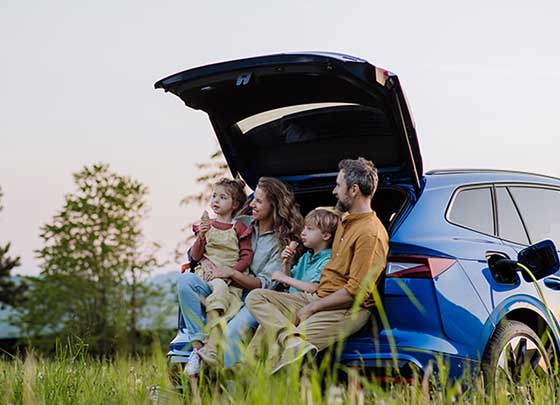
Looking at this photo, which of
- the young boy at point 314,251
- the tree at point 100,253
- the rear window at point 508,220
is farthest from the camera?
the tree at point 100,253

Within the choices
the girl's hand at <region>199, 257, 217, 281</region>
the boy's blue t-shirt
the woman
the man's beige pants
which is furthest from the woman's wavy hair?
the man's beige pants

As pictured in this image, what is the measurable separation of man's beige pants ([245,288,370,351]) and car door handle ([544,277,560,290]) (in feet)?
5.35

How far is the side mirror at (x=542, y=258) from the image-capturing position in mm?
4938

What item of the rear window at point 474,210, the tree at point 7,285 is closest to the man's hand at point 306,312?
Result: the rear window at point 474,210

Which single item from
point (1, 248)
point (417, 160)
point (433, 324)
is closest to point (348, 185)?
point (417, 160)

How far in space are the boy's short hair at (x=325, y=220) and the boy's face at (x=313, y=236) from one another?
2cm

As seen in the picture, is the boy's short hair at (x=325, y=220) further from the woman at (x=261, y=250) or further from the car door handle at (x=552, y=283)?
the car door handle at (x=552, y=283)

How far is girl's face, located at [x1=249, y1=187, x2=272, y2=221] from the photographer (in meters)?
6.33

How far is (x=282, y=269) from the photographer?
20.3ft

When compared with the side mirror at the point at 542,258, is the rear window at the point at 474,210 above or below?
above

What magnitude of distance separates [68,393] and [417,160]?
8.30ft

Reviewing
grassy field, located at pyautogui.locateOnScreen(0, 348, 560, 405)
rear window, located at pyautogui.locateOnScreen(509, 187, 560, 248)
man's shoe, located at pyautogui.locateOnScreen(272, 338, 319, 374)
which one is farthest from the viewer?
rear window, located at pyautogui.locateOnScreen(509, 187, 560, 248)

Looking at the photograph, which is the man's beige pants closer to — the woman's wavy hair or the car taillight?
the car taillight

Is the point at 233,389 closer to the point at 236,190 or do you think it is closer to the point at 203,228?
the point at 203,228
